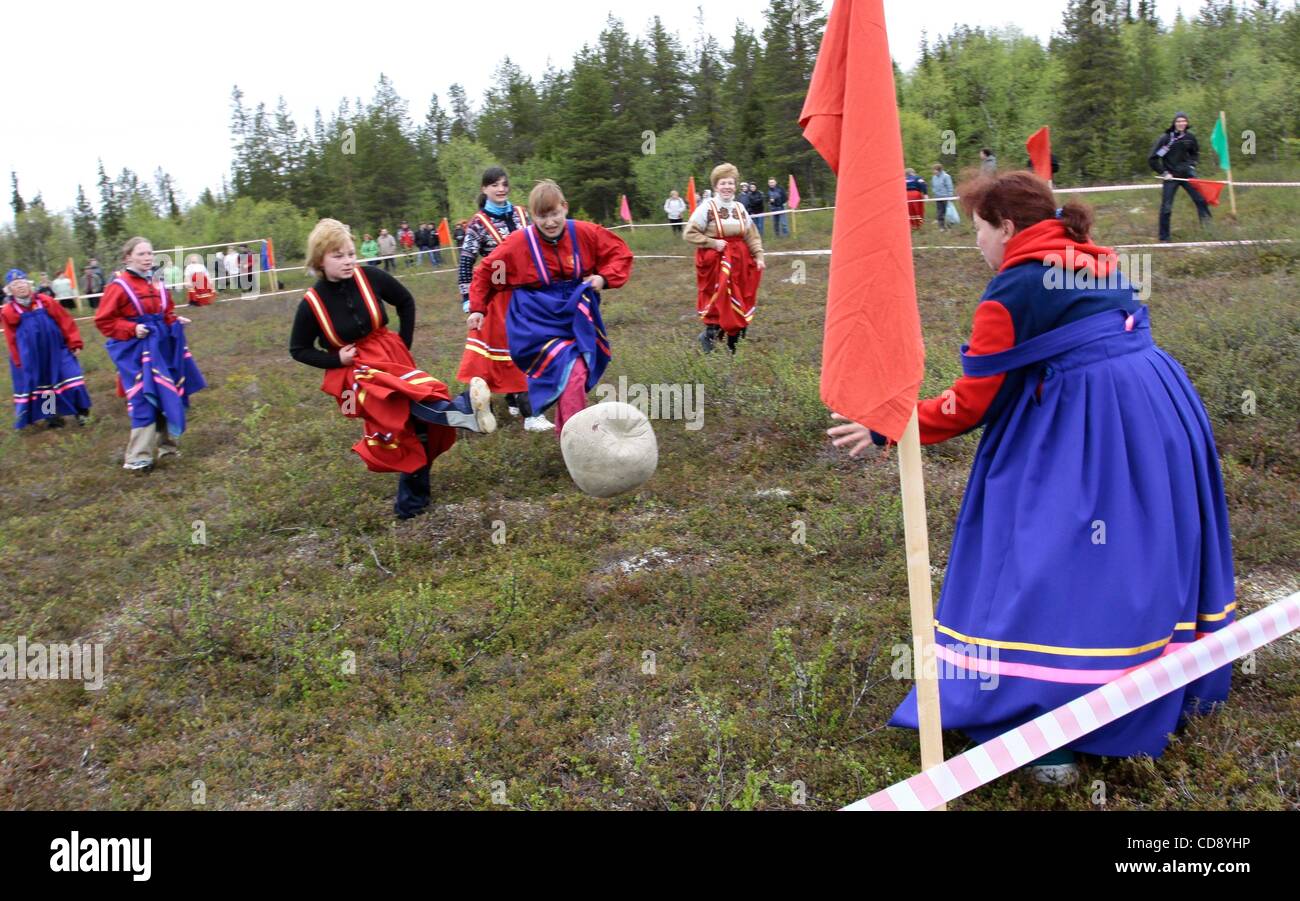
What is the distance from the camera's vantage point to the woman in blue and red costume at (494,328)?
834cm

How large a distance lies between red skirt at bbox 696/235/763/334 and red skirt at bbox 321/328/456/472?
14.5 feet

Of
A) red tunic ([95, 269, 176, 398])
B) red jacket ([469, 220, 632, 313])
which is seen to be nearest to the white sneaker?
red jacket ([469, 220, 632, 313])

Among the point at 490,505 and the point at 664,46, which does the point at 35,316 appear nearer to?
the point at 490,505

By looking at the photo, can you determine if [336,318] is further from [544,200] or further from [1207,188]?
[1207,188]

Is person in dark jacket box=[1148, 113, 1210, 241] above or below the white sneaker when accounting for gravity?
above

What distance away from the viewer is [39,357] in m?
12.3

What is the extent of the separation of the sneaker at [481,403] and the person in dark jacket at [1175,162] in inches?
498

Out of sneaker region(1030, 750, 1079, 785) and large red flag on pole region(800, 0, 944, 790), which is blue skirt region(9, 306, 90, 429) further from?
sneaker region(1030, 750, 1079, 785)

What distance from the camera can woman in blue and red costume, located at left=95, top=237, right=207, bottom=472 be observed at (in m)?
9.12

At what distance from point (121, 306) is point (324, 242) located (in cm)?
371

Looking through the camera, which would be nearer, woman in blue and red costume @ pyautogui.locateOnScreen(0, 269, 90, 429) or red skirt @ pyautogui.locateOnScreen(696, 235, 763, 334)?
red skirt @ pyautogui.locateOnScreen(696, 235, 763, 334)

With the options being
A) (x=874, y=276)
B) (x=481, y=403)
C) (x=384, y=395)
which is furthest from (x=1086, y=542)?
(x=384, y=395)
